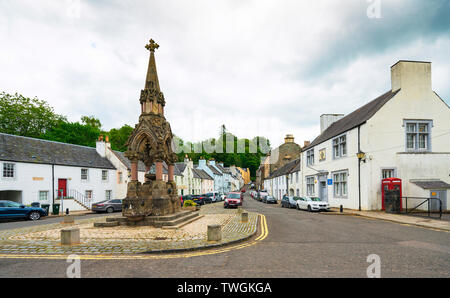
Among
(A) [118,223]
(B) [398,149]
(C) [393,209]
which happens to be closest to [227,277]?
(A) [118,223]

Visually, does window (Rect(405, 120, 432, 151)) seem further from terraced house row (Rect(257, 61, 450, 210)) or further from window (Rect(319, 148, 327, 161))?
window (Rect(319, 148, 327, 161))

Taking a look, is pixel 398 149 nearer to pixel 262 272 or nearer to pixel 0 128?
pixel 262 272

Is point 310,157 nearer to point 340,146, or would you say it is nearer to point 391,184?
point 340,146

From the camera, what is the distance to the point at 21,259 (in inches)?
270

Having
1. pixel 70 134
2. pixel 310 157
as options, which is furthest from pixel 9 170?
pixel 310 157

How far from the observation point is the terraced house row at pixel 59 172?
22938mm

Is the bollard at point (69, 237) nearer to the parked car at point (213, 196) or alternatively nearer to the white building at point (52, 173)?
the white building at point (52, 173)

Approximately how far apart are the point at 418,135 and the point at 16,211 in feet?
104

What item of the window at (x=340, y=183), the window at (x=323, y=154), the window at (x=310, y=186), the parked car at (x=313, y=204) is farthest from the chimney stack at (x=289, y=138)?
the parked car at (x=313, y=204)

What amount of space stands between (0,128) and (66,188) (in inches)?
844

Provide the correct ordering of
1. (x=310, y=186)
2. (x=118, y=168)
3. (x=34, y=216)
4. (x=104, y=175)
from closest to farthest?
(x=34, y=216) → (x=104, y=175) → (x=310, y=186) → (x=118, y=168)

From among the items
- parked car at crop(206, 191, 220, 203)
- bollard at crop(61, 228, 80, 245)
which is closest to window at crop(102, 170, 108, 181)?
parked car at crop(206, 191, 220, 203)

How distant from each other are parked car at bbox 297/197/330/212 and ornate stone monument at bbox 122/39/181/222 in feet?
43.8

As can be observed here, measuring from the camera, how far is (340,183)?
2472cm
